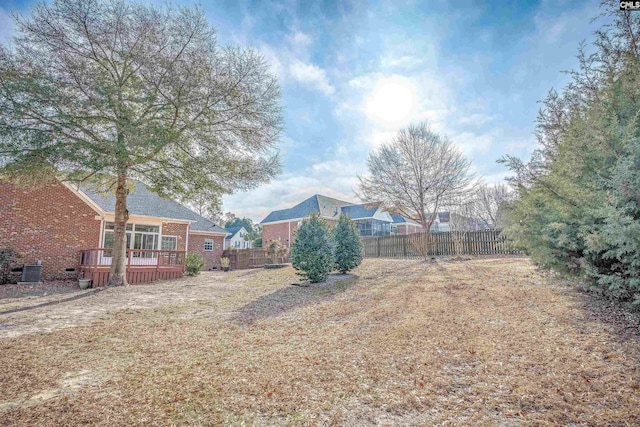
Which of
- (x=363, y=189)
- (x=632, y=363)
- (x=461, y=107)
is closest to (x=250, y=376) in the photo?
(x=632, y=363)

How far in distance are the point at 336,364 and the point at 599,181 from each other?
4340 millimetres

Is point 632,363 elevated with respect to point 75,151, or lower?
lower

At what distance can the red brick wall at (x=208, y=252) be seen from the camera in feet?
70.0

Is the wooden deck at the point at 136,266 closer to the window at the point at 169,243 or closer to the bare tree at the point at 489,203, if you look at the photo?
the window at the point at 169,243

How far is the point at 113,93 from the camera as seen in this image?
9.05 meters

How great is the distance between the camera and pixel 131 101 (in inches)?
374

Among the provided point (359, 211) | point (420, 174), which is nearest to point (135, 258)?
point (420, 174)

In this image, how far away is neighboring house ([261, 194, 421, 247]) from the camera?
1197 inches

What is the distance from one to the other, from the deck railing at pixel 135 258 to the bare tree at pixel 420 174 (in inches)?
465

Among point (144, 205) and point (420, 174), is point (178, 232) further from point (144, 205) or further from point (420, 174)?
point (420, 174)

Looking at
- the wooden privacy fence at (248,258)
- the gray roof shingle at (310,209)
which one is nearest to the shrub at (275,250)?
the wooden privacy fence at (248,258)

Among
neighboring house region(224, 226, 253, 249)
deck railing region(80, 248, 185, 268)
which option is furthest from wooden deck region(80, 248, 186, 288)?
neighboring house region(224, 226, 253, 249)

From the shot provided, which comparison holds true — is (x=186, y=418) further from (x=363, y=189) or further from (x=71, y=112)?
(x=363, y=189)

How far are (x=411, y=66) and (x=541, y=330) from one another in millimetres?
7681
